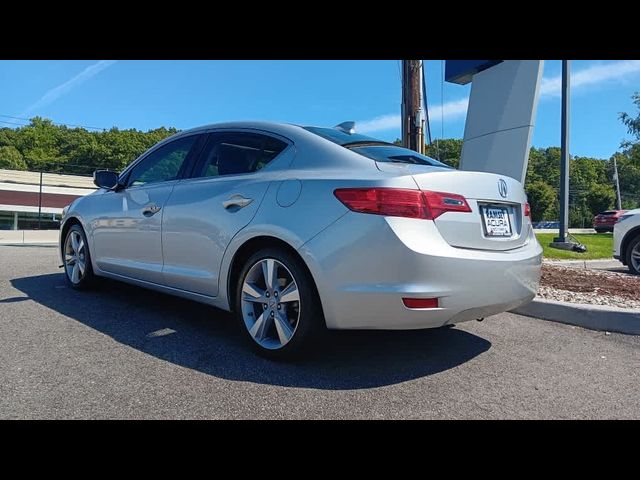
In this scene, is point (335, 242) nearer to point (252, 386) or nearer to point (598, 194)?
point (252, 386)

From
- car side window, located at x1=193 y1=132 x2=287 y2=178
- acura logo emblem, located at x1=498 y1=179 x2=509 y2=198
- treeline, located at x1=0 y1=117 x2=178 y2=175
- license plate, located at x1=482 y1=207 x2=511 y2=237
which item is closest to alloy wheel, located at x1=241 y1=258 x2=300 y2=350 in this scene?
car side window, located at x1=193 y1=132 x2=287 y2=178

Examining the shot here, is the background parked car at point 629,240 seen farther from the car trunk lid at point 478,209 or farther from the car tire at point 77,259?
the car tire at point 77,259

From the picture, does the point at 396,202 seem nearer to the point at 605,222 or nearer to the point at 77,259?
the point at 77,259

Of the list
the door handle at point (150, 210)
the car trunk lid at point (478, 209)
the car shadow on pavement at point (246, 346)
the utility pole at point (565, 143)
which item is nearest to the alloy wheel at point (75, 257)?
the car shadow on pavement at point (246, 346)

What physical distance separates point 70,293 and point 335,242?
3.49m

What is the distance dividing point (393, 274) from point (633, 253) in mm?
6819

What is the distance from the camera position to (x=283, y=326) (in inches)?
107

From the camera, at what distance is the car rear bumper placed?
239cm

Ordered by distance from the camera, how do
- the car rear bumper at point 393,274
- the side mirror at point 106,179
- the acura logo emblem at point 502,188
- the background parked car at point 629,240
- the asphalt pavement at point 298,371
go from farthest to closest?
the background parked car at point 629,240 → the side mirror at point 106,179 → the acura logo emblem at point 502,188 → the car rear bumper at point 393,274 → the asphalt pavement at point 298,371

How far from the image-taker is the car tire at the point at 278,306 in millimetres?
2627

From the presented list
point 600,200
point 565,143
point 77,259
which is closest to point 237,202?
point 77,259

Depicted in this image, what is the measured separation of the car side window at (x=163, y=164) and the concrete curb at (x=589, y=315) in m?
3.56

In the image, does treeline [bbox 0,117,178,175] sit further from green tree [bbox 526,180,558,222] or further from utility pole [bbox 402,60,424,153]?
utility pole [bbox 402,60,424,153]
